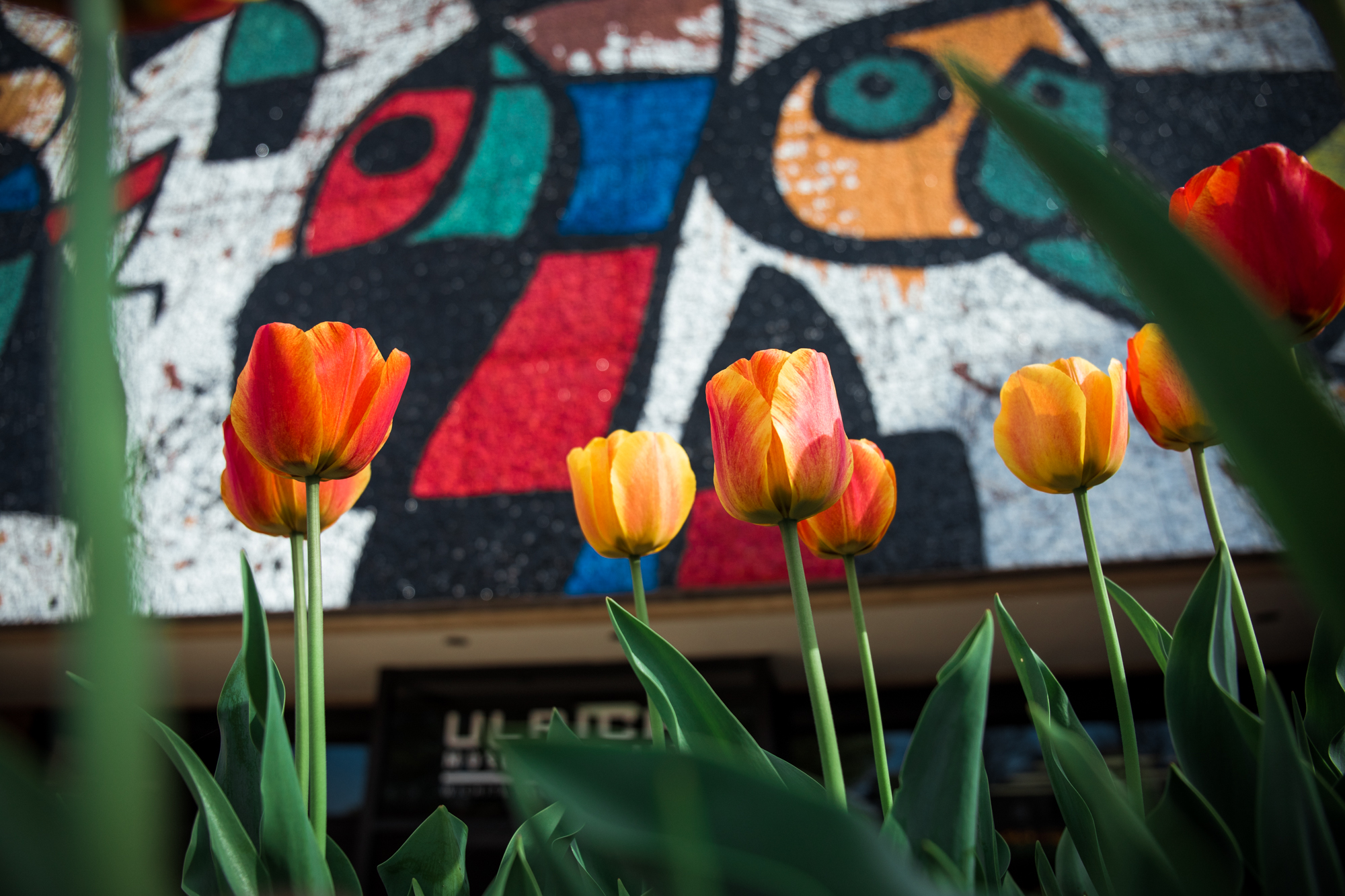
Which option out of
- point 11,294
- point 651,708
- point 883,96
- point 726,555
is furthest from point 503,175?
point 651,708

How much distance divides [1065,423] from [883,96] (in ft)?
6.77

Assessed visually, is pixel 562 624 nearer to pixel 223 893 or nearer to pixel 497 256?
pixel 497 256

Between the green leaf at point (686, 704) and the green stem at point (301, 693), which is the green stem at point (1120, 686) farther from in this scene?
the green stem at point (301, 693)

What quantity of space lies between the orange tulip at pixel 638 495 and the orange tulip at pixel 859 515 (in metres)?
0.05

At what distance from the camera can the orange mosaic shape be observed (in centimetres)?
200

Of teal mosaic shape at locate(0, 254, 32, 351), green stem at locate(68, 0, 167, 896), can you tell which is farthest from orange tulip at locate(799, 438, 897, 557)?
teal mosaic shape at locate(0, 254, 32, 351)

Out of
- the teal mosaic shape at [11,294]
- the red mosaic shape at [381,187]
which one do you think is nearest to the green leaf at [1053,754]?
the red mosaic shape at [381,187]

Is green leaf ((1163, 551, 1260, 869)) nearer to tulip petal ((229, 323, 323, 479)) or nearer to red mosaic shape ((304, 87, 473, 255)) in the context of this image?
tulip petal ((229, 323, 323, 479))

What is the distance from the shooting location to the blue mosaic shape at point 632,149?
2113 millimetres

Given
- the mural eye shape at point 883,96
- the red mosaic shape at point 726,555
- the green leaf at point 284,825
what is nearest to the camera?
the green leaf at point 284,825

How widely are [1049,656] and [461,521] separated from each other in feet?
5.25

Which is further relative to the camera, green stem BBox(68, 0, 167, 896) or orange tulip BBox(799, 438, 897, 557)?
orange tulip BBox(799, 438, 897, 557)

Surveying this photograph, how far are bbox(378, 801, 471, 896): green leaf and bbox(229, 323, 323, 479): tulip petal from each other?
11 centimetres

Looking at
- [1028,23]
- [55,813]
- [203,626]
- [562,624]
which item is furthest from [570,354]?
[55,813]
